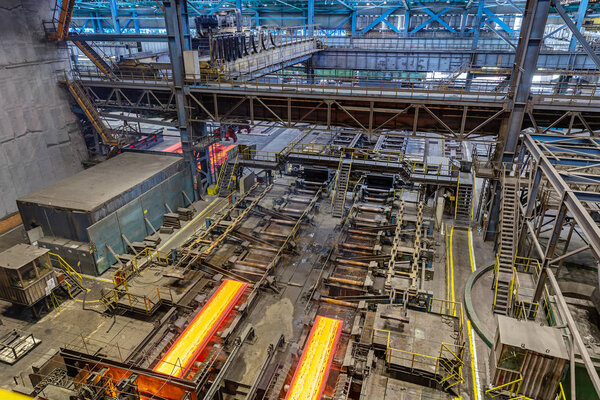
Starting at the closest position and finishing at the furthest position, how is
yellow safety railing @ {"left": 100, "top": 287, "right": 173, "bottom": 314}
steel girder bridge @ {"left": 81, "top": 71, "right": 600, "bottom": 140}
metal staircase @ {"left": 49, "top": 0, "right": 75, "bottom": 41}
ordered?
yellow safety railing @ {"left": 100, "top": 287, "right": 173, "bottom": 314} → steel girder bridge @ {"left": 81, "top": 71, "right": 600, "bottom": 140} → metal staircase @ {"left": 49, "top": 0, "right": 75, "bottom": 41}

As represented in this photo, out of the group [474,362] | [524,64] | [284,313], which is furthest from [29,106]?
[524,64]

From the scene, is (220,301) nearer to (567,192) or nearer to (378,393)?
(378,393)

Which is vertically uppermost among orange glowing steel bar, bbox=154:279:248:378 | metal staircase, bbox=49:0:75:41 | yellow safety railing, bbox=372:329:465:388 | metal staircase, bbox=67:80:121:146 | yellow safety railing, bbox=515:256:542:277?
metal staircase, bbox=49:0:75:41

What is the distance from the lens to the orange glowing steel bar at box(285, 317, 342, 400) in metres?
9.79

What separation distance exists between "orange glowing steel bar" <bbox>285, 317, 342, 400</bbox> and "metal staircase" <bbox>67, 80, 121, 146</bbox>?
56.3 feet

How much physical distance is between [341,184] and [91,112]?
1540 centimetres

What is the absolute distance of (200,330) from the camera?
1195 centimetres

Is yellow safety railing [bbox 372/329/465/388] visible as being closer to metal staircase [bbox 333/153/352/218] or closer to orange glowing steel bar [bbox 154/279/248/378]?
orange glowing steel bar [bbox 154/279/248/378]

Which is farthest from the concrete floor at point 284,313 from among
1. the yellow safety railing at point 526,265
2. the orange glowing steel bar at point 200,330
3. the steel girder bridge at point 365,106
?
the steel girder bridge at point 365,106

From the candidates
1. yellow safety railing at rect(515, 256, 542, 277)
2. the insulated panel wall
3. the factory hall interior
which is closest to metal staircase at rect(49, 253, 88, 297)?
the factory hall interior

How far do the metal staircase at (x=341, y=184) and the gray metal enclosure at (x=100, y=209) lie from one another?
9.34 meters

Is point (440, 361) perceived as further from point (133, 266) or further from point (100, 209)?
point (100, 209)

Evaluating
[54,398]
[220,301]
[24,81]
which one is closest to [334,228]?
[220,301]

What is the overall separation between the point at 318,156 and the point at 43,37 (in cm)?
1690
